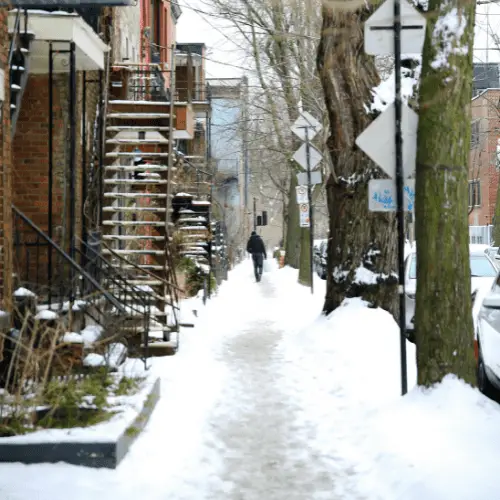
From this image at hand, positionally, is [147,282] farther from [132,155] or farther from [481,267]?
[481,267]

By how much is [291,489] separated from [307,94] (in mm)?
17070

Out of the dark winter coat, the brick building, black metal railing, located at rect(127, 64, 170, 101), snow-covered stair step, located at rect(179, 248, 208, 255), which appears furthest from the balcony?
the brick building

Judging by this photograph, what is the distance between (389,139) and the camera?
8.34 meters

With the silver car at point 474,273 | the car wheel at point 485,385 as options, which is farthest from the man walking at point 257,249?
the car wheel at point 485,385

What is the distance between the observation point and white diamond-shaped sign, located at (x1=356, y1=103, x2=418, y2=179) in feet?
27.3

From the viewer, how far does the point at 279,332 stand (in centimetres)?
1614

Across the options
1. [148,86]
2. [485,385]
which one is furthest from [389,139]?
[148,86]

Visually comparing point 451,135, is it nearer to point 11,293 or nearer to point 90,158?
point 11,293

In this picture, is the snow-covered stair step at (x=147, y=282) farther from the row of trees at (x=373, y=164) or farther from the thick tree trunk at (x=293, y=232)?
the thick tree trunk at (x=293, y=232)

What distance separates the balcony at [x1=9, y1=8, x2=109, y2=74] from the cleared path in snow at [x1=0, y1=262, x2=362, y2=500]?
157 inches

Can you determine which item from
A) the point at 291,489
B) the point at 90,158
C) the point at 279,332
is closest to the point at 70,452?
the point at 291,489

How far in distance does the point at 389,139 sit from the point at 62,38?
14.1 feet

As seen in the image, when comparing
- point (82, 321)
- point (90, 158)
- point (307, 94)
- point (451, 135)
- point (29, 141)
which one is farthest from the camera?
point (307, 94)

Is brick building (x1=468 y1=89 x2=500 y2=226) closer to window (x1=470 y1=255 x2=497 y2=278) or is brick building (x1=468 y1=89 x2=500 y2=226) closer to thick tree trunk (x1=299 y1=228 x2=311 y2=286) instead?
thick tree trunk (x1=299 y1=228 x2=311 y2=286)
